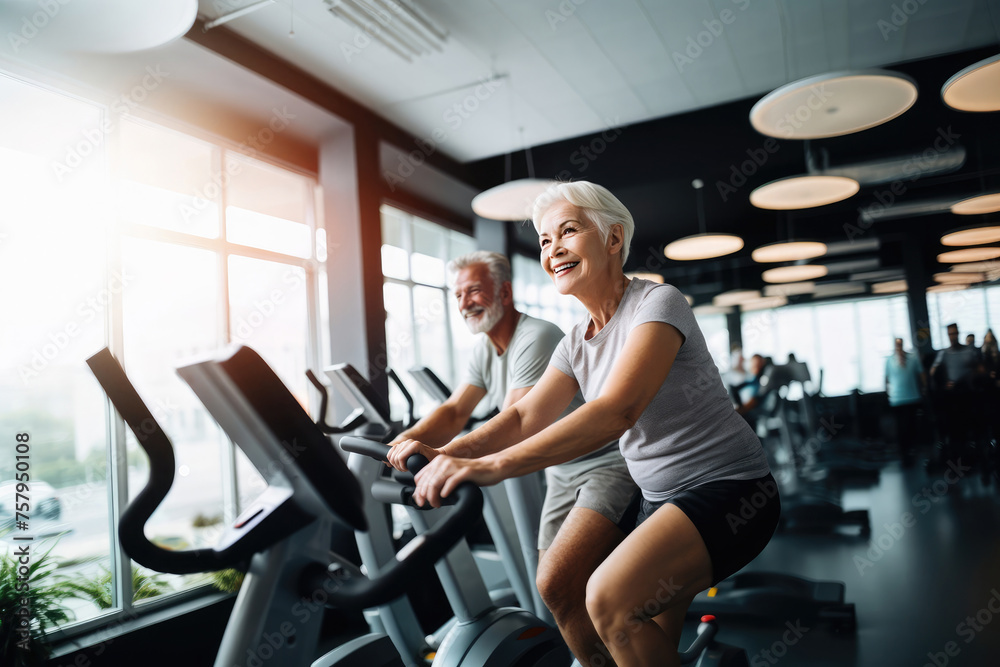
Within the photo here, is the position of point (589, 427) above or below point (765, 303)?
below

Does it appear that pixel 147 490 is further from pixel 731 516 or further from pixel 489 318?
pixel 489 318

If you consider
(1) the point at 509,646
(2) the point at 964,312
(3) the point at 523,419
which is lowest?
(1) the point at 509,646

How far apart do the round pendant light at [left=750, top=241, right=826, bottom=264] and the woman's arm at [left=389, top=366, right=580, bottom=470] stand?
3959 mm

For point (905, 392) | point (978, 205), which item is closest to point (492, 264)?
A: point (905, 392)

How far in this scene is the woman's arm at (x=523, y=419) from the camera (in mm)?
1629

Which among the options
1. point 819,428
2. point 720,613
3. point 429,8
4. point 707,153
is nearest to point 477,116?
point 429,8

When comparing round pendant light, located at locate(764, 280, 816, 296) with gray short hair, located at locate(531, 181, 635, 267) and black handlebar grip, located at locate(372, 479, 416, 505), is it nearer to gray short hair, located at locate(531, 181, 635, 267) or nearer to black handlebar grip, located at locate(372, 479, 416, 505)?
gray short hair, located at locate(531, 181, 635, 267)

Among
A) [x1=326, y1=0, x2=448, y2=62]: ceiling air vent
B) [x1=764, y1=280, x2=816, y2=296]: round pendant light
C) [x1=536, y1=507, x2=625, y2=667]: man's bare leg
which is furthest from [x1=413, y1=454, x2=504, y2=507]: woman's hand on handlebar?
[x1=764, y1=280, x2=816, y2=296]: round pendant light

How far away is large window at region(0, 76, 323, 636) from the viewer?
3.22 m

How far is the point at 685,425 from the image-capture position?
5.01 feet

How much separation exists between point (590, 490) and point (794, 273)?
3839 millimetres

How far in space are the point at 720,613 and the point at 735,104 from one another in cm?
398

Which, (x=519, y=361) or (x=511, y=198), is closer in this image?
(x=519, y=361)

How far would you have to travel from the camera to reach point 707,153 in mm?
5445
